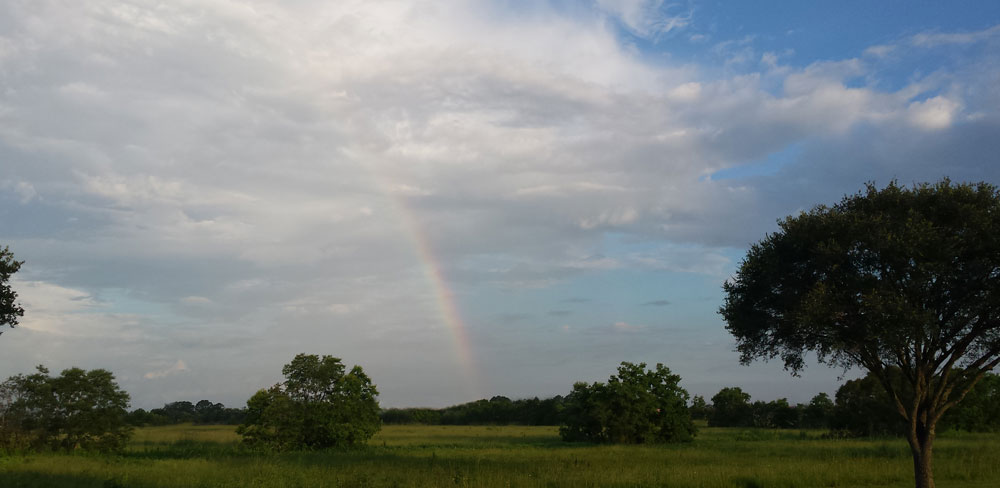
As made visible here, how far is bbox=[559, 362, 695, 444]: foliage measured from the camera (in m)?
57.8

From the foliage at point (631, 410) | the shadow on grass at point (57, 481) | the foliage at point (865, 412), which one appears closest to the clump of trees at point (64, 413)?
the shadow on grass at point (57, 481)

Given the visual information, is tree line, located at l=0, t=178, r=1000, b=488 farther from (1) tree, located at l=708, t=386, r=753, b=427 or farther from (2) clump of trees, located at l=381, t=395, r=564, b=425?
(2) clump of trees, located at l=381, t=395, r=564, b=425

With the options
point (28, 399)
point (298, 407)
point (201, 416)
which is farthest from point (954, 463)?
point (201, 416)

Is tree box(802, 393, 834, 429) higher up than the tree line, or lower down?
lower down

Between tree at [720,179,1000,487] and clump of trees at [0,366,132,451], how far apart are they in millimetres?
43062

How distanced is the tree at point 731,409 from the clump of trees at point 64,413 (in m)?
79.7

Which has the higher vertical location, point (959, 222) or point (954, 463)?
point (959, 222)

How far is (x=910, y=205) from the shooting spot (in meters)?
21.5

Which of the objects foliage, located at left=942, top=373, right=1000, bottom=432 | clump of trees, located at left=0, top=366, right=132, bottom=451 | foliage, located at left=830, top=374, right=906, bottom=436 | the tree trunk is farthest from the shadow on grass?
foliage, located at left=942, top=373, right=1000, bottom=432

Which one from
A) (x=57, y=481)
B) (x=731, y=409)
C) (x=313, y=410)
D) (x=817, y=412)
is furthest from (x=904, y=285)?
(x=731, y=409)

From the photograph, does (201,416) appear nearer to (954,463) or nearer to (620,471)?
(620,471)

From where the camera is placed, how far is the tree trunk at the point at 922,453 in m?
20.6

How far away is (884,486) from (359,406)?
3458cm

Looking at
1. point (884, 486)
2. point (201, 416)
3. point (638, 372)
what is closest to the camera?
point (884, 486)
